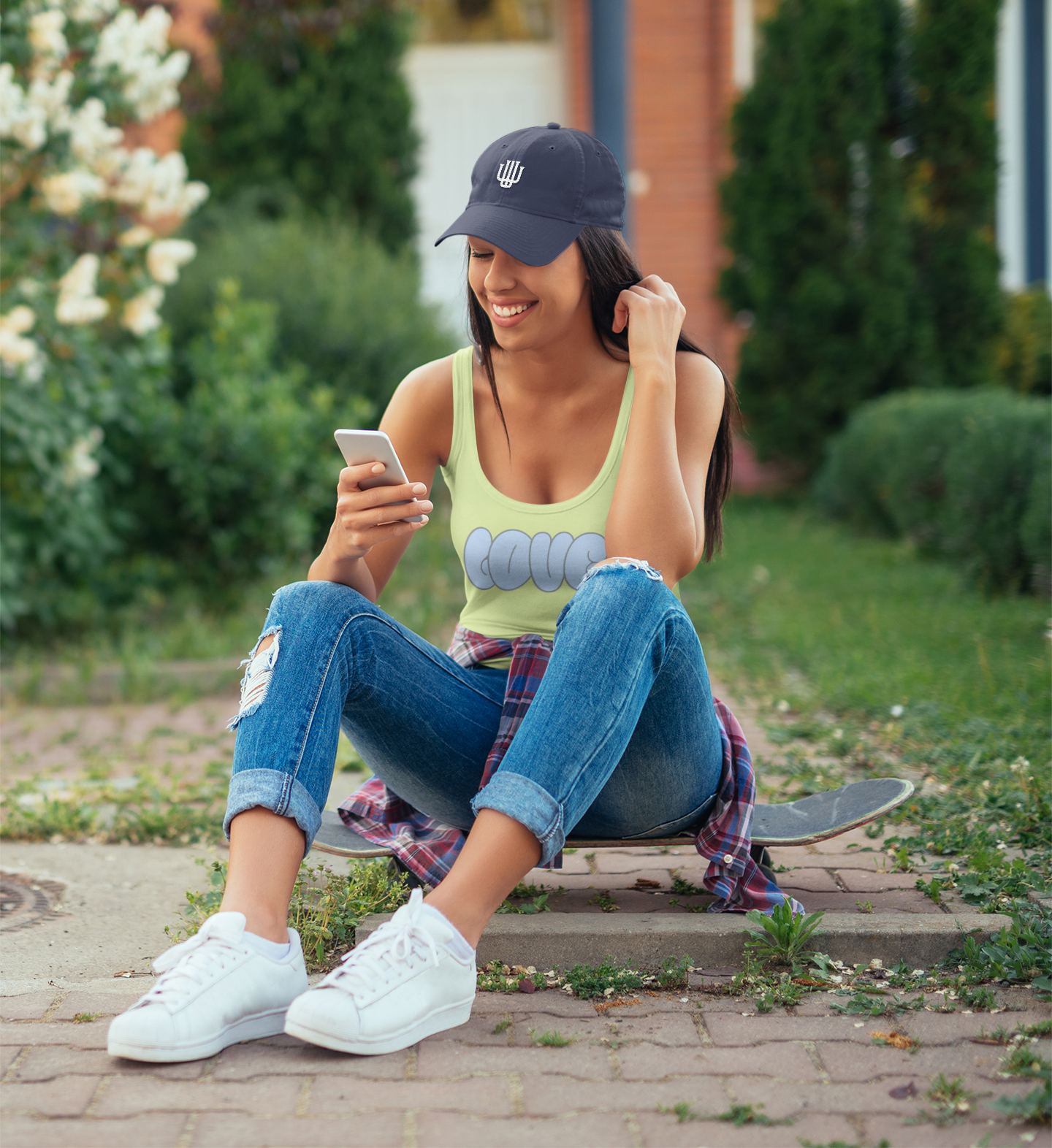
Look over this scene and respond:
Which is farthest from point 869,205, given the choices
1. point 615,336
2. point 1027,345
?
point 615,336

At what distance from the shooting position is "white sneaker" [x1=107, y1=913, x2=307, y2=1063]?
1.95 m

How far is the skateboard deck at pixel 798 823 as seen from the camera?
8.14 ft

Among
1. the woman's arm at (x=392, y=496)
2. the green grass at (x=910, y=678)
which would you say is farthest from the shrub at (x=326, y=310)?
the woman's arm at (x=392, y=496)

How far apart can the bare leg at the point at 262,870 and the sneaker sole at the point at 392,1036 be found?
183mm

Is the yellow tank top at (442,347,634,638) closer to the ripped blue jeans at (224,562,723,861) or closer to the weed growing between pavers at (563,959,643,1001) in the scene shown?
the ripped blue jeans at (224,562,723,861)

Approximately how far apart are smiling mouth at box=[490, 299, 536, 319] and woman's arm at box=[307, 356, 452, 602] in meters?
0.23

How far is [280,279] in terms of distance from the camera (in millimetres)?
7723

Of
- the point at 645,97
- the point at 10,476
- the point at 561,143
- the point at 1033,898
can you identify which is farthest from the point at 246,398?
the point at 645,97

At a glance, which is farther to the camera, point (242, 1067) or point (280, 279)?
point (280, 279)

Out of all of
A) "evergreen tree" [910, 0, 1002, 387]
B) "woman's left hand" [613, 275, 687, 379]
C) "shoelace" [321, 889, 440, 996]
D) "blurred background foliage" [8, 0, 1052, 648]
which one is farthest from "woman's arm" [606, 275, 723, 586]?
"evergreen tree" [910, 0, 1002, 387]

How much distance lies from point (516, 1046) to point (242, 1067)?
0.43 m

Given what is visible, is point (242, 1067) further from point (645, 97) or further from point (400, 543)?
point (645, 97)

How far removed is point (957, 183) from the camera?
9.02m

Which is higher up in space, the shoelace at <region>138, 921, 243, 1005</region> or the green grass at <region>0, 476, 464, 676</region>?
the shoelace at <region>138, 921, 243, 1005</region>
